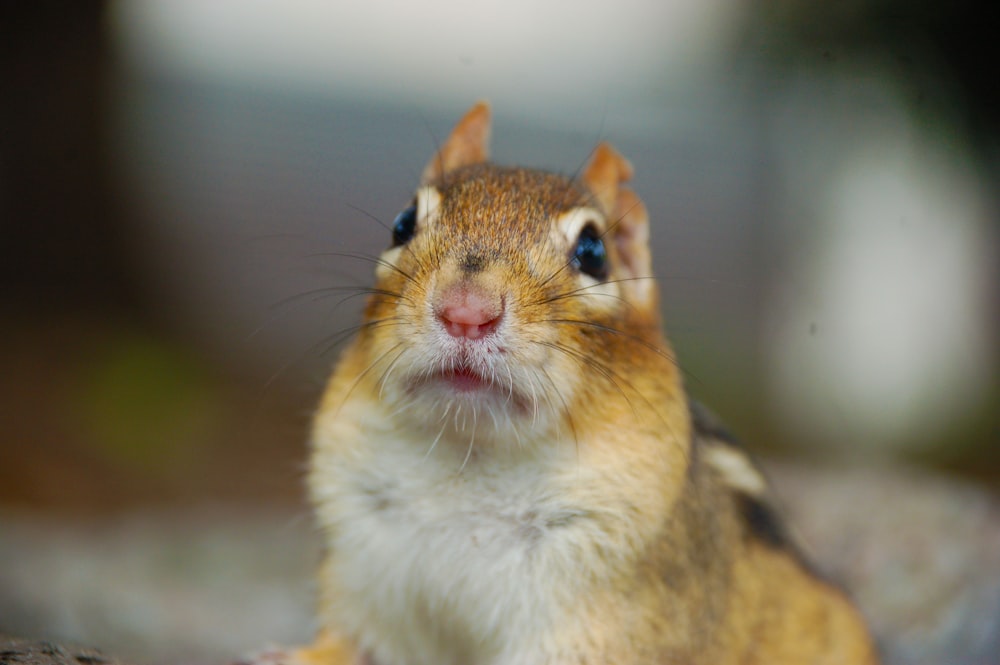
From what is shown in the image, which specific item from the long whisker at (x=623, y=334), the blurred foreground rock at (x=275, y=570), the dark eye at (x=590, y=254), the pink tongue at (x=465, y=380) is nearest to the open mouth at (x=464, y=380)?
the pink tongue at (x=465, y=380)

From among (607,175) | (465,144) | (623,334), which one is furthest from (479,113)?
(623,334)

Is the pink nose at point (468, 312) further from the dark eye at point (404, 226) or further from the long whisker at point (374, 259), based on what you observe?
the dark eye at point (404, 226)

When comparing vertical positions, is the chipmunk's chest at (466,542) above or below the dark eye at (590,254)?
below

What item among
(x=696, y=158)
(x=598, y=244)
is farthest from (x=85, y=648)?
(x=696, y=158)

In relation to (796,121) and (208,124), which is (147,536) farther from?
(796,121)

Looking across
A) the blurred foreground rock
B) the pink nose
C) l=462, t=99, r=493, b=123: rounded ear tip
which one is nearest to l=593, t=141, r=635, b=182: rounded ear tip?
l=462, t=99, r=493, b=123: rounded ear tip

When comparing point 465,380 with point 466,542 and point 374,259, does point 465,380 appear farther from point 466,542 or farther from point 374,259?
point 374,259
